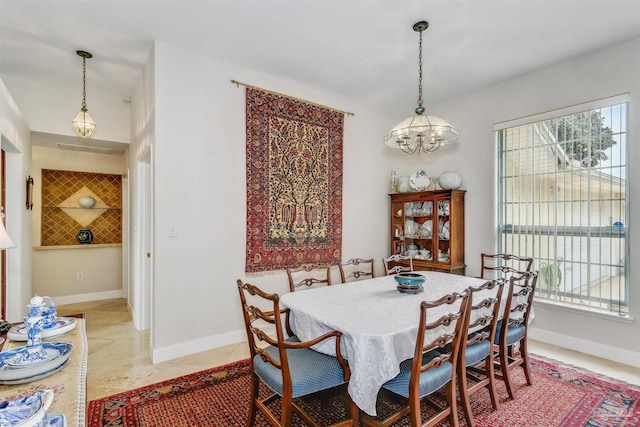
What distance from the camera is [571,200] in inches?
126

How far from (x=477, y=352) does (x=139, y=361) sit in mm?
2713

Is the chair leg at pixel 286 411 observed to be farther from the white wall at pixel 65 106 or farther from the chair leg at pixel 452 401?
the white wall at pixel 65 106

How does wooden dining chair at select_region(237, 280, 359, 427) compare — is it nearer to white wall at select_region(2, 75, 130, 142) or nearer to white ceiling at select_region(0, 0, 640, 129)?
white ceiling at select_region(0, 0, 640, 129)

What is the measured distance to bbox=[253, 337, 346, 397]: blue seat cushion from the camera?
5.30ft

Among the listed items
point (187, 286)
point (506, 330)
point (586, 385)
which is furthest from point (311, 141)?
point (586, 385)

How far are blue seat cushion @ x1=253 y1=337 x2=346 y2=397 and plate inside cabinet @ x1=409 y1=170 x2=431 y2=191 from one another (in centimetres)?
293

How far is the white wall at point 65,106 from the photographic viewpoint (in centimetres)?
356

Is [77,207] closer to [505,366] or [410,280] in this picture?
[410,280]

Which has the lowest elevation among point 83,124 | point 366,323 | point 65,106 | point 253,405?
point 253,405

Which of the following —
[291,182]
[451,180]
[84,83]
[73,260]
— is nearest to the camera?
[84,83]

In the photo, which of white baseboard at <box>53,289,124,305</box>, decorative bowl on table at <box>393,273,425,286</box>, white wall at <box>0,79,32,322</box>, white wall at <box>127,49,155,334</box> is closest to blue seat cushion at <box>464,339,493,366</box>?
decorative bowl on table at <box>393,273,425,286</box>

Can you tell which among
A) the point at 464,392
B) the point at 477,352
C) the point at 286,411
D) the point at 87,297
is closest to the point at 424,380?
the point at 464,392

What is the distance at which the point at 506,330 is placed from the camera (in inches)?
86.9

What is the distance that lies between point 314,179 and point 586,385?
117 inches
